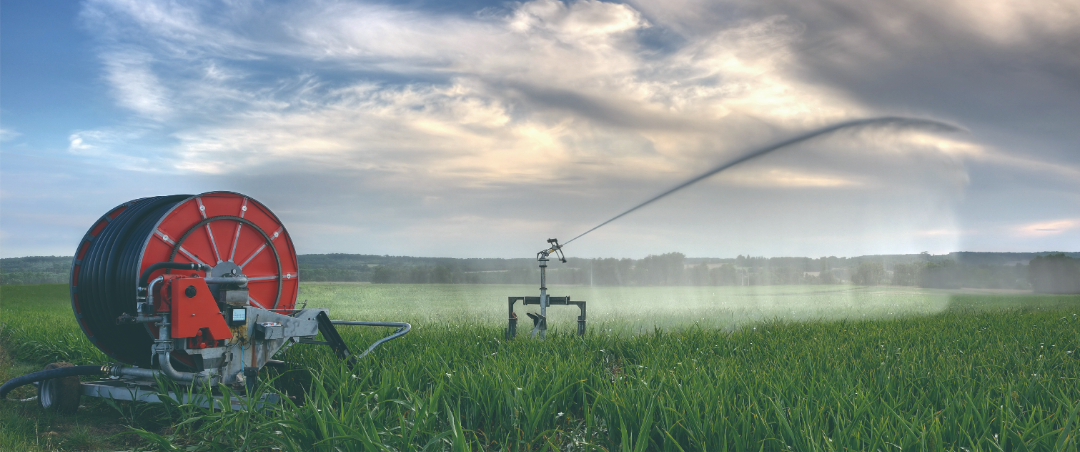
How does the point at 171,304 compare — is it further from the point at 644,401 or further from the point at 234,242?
the point at 644,401

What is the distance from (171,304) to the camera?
6324mm

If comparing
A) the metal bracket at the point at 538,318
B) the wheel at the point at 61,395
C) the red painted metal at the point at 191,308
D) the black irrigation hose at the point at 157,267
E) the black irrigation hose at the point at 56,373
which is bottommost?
the wheel at the point at 61,395

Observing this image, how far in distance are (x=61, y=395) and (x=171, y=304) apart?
89.5 inches

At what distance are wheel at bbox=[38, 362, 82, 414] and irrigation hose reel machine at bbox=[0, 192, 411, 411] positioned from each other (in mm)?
12

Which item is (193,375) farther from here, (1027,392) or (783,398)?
(1027,392)

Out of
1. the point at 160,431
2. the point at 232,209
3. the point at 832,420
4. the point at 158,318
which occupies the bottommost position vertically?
the point at 160,431

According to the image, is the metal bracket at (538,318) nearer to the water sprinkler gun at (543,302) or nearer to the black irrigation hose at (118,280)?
the water sprinkler gun at (543,302)

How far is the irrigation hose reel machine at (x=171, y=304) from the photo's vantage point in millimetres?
6375

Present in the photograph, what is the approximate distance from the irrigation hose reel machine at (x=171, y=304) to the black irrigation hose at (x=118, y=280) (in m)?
0.01

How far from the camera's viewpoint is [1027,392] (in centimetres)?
541

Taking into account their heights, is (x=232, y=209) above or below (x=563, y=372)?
above

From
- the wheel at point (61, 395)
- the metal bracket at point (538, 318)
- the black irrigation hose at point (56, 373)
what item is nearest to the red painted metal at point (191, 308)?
the black irrigation hose at point (56, 373)

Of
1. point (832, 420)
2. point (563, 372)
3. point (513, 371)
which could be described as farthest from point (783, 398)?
point (513, 371)

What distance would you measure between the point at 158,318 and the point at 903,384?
742cm
